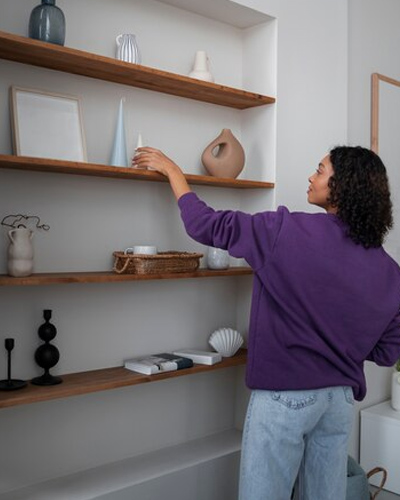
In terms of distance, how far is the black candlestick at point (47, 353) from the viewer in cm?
213

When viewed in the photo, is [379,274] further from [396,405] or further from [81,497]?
[396,405]

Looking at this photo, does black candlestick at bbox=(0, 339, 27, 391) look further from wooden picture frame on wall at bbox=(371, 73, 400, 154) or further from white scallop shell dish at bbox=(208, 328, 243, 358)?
wooden picture frame on wall at bbox=(371, 73, 400, 154)

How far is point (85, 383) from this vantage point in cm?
214

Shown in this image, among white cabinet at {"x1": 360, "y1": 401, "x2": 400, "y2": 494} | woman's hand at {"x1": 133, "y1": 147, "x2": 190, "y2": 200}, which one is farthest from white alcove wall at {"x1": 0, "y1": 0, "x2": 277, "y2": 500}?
white cabinet at {"x1": 360, "y1": 401, "x2": 400, "y2": 494}

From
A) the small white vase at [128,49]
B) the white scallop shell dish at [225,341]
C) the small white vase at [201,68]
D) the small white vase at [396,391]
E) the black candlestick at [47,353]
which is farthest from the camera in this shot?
the small white vase at [396,391]

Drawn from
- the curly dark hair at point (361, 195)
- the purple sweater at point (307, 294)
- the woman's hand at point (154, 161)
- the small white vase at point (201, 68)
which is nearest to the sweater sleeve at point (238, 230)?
the purple sweater at point (307, 294)

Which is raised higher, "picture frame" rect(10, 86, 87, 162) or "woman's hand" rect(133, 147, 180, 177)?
"picture frame" rect(10, 86, 87, 162)

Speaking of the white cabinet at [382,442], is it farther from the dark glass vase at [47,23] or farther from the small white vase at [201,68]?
the dark glass vase at [47,23]

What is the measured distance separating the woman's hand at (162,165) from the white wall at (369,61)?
135 cm

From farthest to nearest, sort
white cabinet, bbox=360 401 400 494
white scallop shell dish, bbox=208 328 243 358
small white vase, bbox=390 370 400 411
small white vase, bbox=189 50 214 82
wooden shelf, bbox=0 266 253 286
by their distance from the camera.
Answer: small white vase, bbox=390 370 400 411 < white cabinet, bbox=360 401 400 494 < white scallop shell dish, bbox=208 328 243 358 < small white vase, bbox=189 50 214 82 < wooden shelf, bbox=0 266 253 286

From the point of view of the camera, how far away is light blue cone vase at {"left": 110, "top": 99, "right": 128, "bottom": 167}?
7.43 ft

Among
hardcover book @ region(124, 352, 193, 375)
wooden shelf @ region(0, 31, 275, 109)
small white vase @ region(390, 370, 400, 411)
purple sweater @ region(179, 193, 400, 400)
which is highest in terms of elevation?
wooden shelf @ region(0, 31, 275, 109)

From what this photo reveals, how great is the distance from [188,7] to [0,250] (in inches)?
52.8

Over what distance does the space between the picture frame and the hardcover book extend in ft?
2.70
